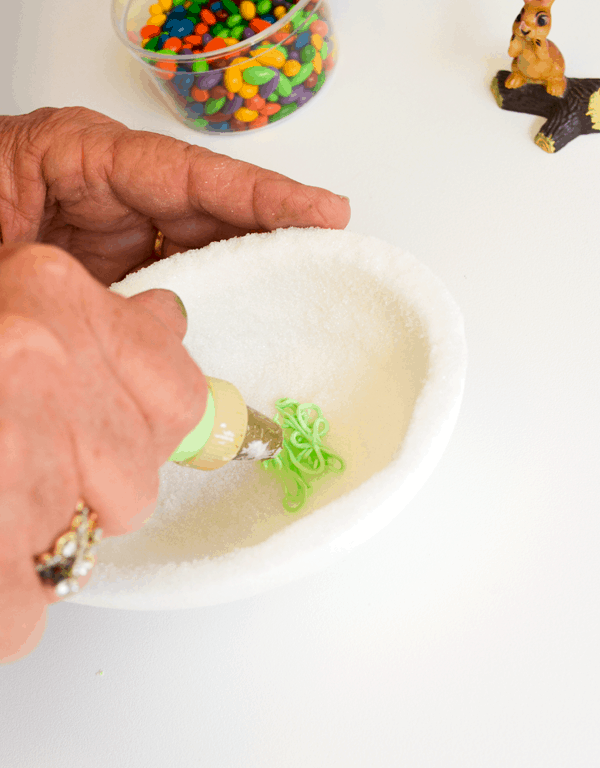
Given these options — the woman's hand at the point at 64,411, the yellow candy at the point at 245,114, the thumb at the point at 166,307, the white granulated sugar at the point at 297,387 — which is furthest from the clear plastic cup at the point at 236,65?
the woman's hand at the point at 64,411

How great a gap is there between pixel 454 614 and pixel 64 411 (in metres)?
0.42

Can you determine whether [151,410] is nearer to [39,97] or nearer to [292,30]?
[292,30]

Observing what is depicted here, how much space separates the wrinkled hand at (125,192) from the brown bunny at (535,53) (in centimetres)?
32

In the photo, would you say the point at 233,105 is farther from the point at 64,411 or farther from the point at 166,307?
the point at 64,411

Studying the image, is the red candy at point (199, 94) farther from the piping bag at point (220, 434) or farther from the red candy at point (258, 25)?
the piping bag at point (220, 434)

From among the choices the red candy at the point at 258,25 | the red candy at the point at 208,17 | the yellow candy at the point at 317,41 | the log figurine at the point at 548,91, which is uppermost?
the log figurine at the point at 548,91

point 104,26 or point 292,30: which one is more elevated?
point 292,30

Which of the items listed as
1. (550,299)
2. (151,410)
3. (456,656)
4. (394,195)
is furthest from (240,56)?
(456,656)

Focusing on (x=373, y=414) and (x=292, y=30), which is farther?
(x=292, y=30)

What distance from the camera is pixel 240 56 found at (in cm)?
83

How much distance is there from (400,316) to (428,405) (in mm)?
109

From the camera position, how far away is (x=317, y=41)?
0.89m

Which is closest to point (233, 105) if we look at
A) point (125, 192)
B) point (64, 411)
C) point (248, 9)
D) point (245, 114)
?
point (245, 114)

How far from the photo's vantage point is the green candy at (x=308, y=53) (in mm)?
880
